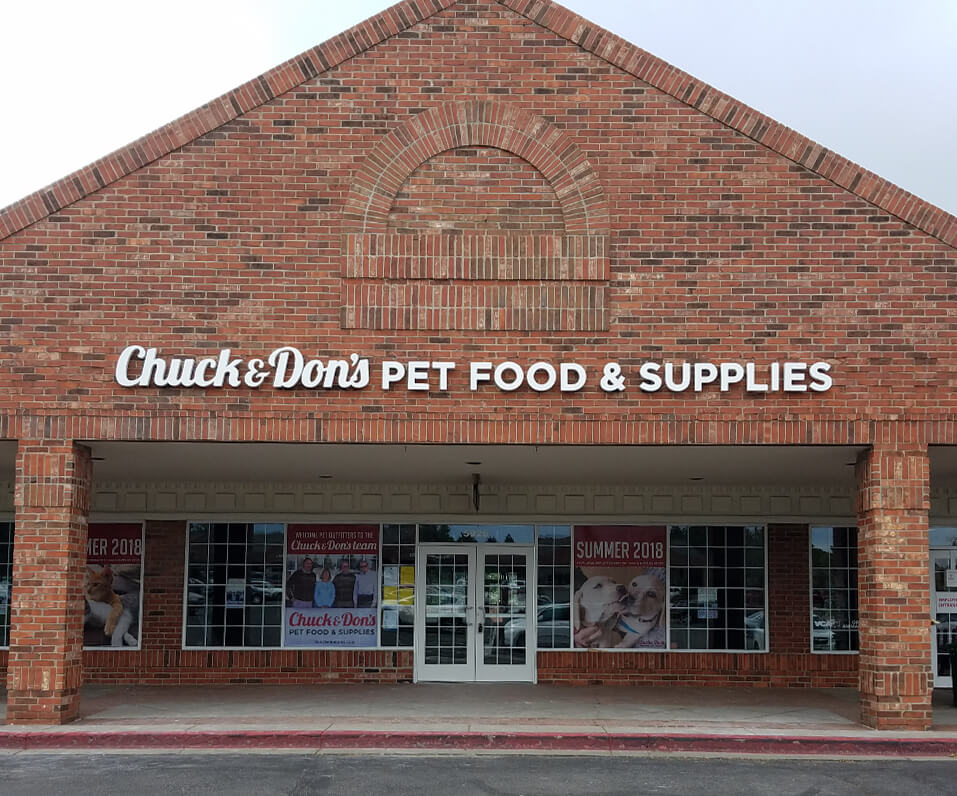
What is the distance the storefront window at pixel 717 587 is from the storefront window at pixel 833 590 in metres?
0.82

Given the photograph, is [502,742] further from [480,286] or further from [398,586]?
[398,586]

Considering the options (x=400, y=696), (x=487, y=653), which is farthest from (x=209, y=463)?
(x=487, y=653)

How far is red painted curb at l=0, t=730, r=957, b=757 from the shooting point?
1215cm

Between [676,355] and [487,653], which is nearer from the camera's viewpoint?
[676,355]

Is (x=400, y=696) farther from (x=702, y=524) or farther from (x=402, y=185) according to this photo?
(x=402, y=185)

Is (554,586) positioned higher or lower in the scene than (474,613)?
higher

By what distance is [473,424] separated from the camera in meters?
12.9

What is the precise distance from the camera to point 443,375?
509 inches

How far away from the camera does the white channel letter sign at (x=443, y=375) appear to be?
12.9m

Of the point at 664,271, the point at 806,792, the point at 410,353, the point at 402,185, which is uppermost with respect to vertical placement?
the point at 402,185

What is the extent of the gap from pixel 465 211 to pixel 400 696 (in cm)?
689

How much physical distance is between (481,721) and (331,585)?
505 cm

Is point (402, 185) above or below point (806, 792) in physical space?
above

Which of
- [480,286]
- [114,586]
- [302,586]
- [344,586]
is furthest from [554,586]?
[114,586]
